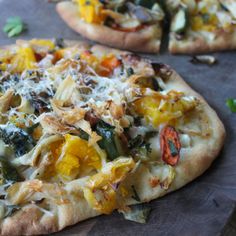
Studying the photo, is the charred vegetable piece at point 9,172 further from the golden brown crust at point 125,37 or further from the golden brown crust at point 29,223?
the golden brown crust at point 125,37

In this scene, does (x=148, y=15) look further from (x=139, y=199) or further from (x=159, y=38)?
(x=139, y=199)

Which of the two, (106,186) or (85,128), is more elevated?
(85,128)

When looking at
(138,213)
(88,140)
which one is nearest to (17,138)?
(88,140)

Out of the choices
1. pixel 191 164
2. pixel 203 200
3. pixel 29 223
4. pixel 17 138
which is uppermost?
pixel 17 138

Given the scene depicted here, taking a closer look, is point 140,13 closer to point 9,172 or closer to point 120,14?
point 120,14

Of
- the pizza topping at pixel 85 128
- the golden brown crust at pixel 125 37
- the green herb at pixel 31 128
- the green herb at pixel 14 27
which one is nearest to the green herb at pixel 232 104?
the pizza topping at pixel 85 128

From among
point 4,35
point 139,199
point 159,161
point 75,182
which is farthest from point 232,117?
point 4,35
